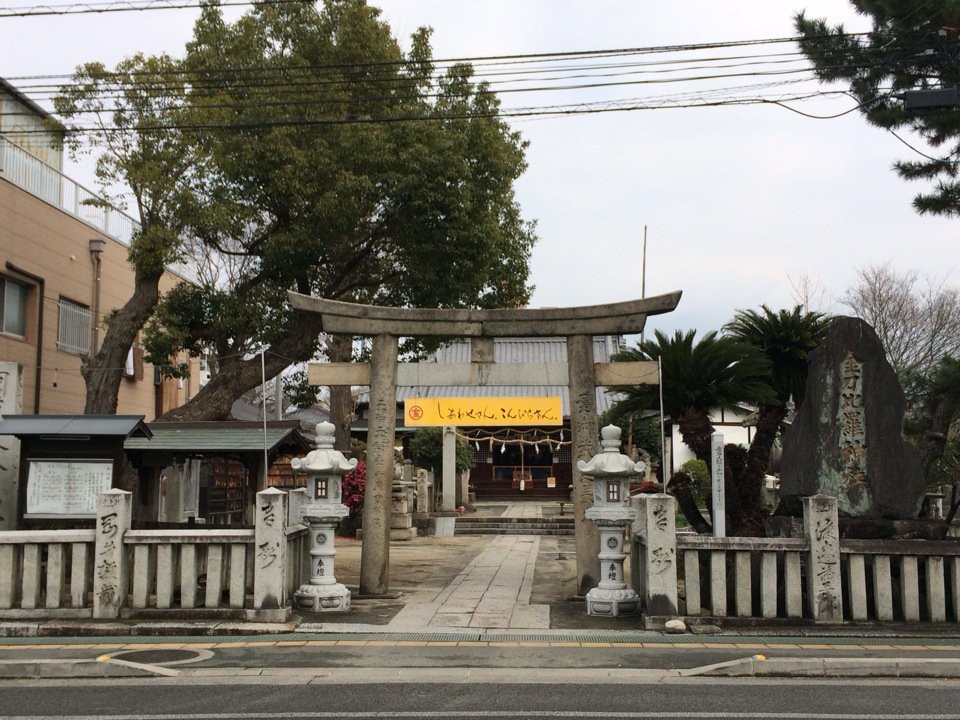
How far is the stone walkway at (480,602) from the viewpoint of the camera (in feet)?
36.1

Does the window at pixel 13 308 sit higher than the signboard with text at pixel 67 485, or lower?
higher

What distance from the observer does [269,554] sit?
419 inches

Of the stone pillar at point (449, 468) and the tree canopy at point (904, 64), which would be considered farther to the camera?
the stone pillar at point (449, 468)

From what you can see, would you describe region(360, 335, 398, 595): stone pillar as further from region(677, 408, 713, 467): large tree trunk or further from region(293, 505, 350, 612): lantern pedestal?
region(677, 408, 713, 467): large tree trunk

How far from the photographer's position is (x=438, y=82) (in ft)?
64.6

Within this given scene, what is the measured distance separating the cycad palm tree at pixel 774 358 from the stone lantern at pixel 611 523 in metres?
4.17

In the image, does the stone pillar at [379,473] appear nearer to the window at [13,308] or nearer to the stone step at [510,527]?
the window at [13,308]

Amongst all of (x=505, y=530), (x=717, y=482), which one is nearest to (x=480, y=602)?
(x=717, y=482)

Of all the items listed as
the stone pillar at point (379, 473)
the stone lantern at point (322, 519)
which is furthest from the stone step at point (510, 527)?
the stone lantern at point (322, 519)

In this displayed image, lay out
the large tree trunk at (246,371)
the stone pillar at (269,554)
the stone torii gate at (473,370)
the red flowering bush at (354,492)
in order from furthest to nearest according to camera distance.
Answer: the red flowering bush at (354,492) → the large tree trunk at (246,371) → the stone torii gate at (473,370) → the stone pillar at (269,554)

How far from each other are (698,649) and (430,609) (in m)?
3.98

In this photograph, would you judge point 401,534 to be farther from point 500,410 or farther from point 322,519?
point 322,519

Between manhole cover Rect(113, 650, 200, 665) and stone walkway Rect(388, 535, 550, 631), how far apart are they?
2.46m

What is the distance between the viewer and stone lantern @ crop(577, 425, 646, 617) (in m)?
11.5
